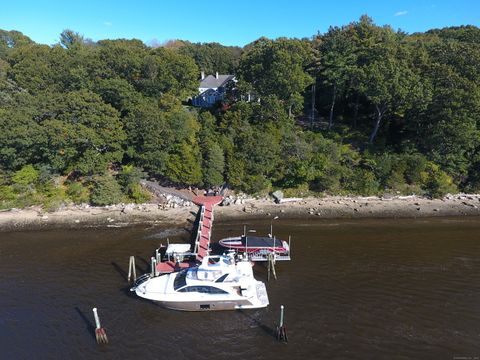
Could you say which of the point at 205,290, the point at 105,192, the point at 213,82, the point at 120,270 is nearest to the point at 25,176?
the point at 105,192

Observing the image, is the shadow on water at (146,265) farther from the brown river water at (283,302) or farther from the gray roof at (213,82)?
the gray roof at (213,82)

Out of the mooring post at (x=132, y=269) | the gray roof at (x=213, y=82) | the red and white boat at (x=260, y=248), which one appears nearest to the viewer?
the mooring post at (x=132, y=269)

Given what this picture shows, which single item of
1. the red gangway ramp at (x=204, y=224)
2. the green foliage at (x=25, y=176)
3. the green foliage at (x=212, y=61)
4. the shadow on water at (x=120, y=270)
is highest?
the green foliage at (x=212, y=61)

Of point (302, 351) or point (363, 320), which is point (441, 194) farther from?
point (302, 351)

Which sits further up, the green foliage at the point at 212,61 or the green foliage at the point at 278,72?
the green foliage at the point at 212,61

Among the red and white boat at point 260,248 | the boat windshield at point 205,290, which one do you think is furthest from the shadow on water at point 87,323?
the red and white boat at point 260,248

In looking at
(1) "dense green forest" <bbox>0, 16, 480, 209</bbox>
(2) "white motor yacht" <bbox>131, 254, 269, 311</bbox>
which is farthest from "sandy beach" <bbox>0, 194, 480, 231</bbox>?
(2) "white motor yacht" <bbox>131, 254, 269, 311</bbox>

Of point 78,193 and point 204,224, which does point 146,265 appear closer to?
point 204,224
